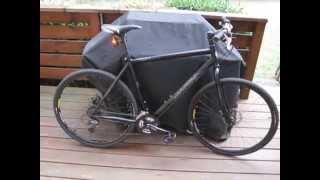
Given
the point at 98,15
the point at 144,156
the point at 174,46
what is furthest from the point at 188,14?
the point at 144,156

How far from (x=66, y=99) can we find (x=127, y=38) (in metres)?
1.03

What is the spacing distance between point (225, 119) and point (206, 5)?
1158 mm

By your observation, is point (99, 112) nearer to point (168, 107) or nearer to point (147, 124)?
point (147, 124)

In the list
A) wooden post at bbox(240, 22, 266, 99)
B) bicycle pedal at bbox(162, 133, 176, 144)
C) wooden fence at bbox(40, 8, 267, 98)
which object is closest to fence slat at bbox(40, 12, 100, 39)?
wooden fence at bbox(40, 8, 267, 98)

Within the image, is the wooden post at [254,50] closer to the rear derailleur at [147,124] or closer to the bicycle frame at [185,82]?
the bicycle frame at [185,82]

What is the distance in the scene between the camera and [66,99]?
10.8ft

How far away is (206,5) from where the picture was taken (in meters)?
3.23

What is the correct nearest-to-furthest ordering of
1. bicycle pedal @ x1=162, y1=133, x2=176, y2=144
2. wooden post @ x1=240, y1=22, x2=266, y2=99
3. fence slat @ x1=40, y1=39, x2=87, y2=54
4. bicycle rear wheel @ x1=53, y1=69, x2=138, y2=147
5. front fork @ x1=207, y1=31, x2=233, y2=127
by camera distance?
front fork @ x1=207, y1=31, x2=233, y2=127 → bicycle rear wheel @ x1=53, y1=69, x2=138, y2=147 → bicycle pedal @ x1=162, y1=133, x2=176, y2=144 → wooden post @ x1=240, y1=22, x2=266, y2=99 → fence slat @ x1=40, y1=39, x2=87, y2=54

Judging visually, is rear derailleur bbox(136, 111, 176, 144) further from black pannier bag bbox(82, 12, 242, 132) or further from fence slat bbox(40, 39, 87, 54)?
fence slat bbox(40, 39, 87, 54)

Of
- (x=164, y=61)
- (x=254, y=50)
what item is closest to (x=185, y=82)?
(x=164, y=61)

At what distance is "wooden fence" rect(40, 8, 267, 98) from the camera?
2996mm

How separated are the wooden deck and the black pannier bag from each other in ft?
0.70

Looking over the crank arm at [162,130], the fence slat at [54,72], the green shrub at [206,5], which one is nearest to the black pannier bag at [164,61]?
the crank arm at [162,130]

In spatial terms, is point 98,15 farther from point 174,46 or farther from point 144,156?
point 144,156
